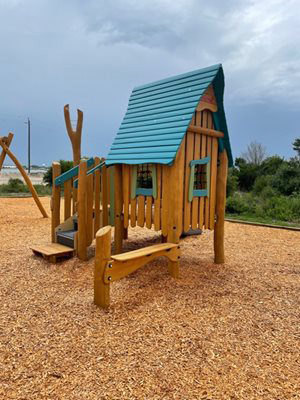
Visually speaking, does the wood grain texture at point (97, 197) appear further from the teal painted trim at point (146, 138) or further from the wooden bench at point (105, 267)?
the wooden bench at point (105, 267)

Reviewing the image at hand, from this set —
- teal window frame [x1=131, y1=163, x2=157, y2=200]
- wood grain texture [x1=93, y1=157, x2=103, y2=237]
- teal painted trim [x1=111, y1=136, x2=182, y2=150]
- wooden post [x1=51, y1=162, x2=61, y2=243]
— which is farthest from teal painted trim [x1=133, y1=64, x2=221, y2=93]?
wooden post [x1=51, y1=162, x2=61, y2=243]

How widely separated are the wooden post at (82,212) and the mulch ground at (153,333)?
0.20 meters

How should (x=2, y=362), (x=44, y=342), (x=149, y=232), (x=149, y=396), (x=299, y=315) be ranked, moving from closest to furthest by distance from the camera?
(x=149, y=396)
(x=2, y=362)
(x=44, y=342)
(x=299, y=315)
(x=149, y=232)

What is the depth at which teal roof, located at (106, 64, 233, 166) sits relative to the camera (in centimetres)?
388

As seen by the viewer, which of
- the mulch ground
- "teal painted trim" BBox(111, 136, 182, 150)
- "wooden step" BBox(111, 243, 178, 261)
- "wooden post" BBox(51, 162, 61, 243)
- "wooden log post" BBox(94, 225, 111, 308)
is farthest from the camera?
"wooden post" BBox(51, 162, 61, 243)

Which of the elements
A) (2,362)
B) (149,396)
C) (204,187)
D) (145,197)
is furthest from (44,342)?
(204,187)

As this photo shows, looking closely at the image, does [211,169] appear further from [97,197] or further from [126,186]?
[97,197]

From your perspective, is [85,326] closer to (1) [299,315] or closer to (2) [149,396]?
(2) [149,396]

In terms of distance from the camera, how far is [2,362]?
7.33 ft

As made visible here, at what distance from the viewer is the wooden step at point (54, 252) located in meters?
4.51

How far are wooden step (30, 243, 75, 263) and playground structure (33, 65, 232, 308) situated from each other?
19mm

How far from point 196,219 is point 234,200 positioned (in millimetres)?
6604

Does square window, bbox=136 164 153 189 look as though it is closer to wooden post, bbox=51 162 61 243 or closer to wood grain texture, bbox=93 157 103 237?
wood grain texture, bbox=93 157 103 237

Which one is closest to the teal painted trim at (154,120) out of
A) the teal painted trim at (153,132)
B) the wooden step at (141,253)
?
the teal painted trim at (153,132)
